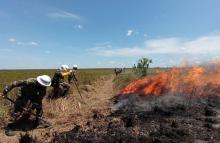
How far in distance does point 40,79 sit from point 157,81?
9.51 meters

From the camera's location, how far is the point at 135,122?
12.2 metres

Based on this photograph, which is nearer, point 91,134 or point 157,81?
point 91,134

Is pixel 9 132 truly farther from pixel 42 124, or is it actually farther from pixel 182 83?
pixel 182 83

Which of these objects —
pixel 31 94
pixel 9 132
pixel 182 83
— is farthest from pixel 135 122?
pixel 182 83

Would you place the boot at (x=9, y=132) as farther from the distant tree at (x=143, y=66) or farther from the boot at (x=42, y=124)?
the distant tree at (x=143, y=66)

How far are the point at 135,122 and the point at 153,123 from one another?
1.98 ft

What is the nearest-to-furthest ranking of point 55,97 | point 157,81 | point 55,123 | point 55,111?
point 55,123, point 55,111, point 55,97, point 157,81

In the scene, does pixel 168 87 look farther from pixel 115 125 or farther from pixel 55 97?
pixel 115 125

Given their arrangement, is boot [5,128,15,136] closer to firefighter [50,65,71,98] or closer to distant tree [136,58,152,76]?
firefighter [50,65,71,98]

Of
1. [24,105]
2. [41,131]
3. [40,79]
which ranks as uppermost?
[40,79]

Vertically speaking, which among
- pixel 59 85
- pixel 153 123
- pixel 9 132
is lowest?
pixel 9 132

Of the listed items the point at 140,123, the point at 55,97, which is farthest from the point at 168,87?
the point at 140,123

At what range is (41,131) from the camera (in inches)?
465

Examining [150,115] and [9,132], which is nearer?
[9,132]
